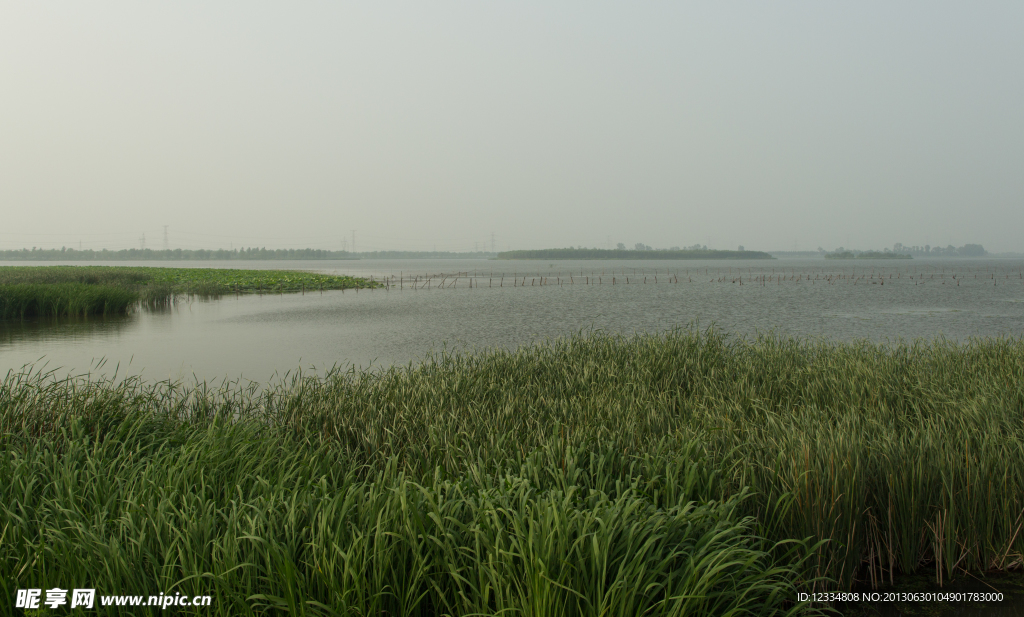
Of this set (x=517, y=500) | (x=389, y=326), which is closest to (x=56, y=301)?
(x=389, y=326)

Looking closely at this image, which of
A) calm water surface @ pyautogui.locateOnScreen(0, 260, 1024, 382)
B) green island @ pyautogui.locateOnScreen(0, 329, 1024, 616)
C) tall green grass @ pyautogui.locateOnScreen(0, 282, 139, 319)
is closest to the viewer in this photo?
green island @ pyautogui.locateOnScreen(0, 329, 1024, 616)

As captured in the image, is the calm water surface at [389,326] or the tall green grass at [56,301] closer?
the calm water surface at [389,326]

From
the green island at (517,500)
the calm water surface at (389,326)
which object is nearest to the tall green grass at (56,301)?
the calm water surface at (389,326)

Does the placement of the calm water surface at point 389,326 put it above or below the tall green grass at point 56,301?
below

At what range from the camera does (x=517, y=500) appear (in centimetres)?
388

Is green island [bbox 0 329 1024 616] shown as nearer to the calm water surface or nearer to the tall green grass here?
the calm water surface

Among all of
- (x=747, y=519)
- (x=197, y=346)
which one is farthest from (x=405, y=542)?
(x=197, y=346)

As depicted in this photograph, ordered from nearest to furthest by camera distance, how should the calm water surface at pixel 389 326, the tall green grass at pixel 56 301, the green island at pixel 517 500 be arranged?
the green island at pixel 517 500
the calm water surface at pixel 389 326
the tall green grass at pixel 56 301

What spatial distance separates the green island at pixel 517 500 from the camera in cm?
309

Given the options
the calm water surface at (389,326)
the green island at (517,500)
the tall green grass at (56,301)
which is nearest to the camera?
the green island at (517,500)

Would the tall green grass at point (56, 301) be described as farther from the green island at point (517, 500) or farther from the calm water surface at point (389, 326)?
the green island at point (517, 500)

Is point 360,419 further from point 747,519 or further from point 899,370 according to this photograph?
point 899,370

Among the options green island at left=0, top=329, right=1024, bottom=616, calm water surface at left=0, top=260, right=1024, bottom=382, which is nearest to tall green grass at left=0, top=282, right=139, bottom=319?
calm water surface at left=0, top=260, right=1024, bottom=382

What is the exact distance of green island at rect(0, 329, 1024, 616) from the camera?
3094 mm
